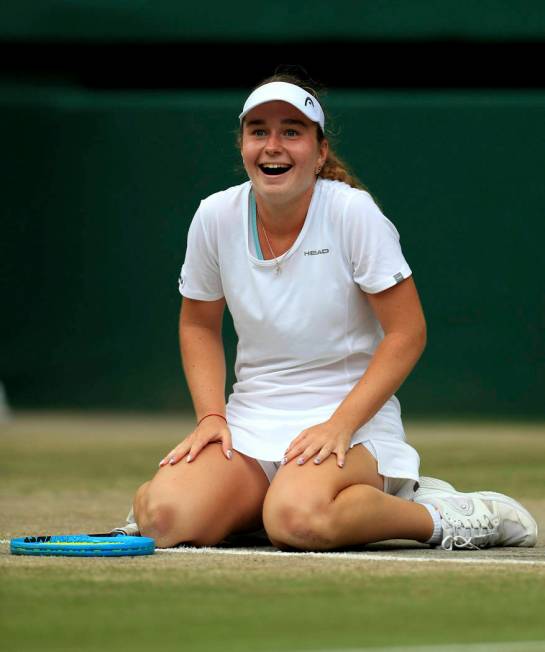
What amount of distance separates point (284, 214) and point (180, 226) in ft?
17.3

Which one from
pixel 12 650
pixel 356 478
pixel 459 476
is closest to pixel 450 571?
pixel 356 478

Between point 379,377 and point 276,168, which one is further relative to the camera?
point 276,168

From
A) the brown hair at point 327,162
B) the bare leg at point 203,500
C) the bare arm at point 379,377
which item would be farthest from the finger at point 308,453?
the brown hair at point 327,162

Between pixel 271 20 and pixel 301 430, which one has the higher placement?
pixel 271 20

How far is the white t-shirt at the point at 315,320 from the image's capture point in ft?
13.8

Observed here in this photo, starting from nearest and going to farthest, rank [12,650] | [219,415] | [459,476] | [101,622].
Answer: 1. [12,650]
2. [101,622]
3. [219,415]
4. [459,476]

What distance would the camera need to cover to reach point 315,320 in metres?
4.25

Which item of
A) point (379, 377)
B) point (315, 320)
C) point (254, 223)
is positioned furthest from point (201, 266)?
point (379, 377)

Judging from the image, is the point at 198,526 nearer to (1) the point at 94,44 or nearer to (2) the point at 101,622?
(2) the point at 101,622

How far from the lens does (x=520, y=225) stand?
30.5ft

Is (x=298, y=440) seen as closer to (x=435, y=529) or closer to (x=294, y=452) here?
(x=294, y=452)

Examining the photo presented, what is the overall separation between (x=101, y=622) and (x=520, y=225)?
679cm

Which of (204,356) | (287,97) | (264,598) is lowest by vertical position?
(264,598)

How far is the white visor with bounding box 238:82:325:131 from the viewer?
4207 mm
